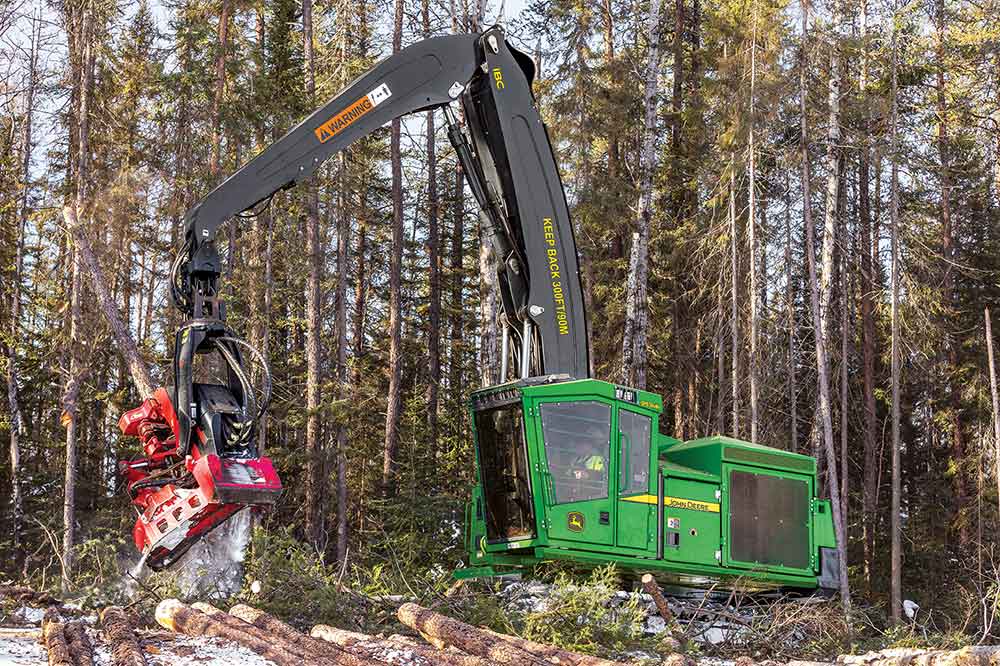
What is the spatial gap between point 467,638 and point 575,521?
3.33 metres

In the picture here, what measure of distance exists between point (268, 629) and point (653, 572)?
505 cm

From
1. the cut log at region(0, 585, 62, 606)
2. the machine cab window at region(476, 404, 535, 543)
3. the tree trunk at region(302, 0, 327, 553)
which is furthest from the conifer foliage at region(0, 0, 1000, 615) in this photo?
the cut log at region(0, 585, 62, 606)

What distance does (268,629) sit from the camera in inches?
259

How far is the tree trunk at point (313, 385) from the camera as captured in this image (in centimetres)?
1800

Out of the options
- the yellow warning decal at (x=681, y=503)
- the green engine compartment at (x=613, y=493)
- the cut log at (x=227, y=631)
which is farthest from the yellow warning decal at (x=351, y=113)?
the yellow warning decal at (x=681, y=503)

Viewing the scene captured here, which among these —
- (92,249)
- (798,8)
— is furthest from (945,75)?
(92,249)

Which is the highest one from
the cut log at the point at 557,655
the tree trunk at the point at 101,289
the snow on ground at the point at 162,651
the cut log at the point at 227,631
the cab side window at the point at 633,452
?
the tree trunk at the point at 101,289

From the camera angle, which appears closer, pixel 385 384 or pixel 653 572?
pixel 653 572

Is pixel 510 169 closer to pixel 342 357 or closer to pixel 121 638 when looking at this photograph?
pixel 121 638

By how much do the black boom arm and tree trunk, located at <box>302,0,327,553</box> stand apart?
7.81 metres

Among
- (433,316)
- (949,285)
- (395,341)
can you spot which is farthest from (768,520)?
(949,285)

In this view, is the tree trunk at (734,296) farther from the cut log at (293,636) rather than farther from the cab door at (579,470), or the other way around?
the cut log at (293,636)

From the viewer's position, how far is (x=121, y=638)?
6062 millimetres

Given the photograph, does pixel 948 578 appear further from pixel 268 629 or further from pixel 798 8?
pixel 268 629
